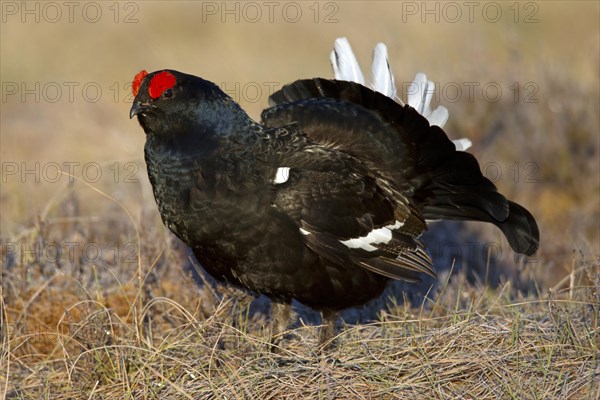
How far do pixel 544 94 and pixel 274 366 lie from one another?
501cm

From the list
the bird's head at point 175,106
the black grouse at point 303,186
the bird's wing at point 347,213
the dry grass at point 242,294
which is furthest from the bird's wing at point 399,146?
Answer: the bird's head at point 175,106

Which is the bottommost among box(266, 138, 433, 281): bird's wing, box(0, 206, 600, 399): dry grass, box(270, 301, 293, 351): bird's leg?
box(270, 301, 293, 351): bird's leg

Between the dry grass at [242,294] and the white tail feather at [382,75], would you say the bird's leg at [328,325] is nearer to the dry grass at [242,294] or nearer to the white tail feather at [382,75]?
the dry grass at [242,294]

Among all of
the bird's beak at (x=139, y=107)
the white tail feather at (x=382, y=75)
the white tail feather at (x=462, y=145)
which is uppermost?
the white tail feather at (x=382, y=75)

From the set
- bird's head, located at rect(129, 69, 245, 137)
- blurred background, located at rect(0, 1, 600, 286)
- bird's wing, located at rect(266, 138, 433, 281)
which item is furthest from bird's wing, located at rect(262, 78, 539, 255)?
bird's head, located at rect(129, 69, 245, 137)

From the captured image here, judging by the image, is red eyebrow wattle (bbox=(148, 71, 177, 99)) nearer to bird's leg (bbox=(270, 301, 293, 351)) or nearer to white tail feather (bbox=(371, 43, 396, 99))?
bird's leg (bbox=(270, 301, 293, 351))

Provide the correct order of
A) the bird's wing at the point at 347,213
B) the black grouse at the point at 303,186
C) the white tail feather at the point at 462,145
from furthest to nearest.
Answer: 1. the white tail feather at the point at 462,145
2. the bird's wing at the point at 347,213
3. the black grouse at the point at 303,186

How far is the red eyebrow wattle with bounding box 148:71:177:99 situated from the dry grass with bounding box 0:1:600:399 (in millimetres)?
553

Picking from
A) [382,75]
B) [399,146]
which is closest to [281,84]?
[382,75]

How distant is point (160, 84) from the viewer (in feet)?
13.3

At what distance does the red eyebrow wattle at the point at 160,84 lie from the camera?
4.04 metres

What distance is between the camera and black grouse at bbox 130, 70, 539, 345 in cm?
400

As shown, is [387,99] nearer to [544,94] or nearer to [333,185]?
[333,185]

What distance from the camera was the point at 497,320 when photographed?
4156 mm
